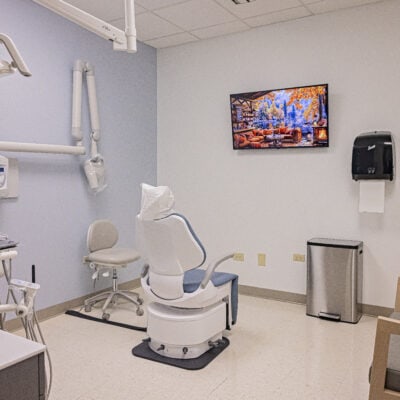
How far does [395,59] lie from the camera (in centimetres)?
359

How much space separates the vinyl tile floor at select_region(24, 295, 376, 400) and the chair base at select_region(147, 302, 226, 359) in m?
0.15

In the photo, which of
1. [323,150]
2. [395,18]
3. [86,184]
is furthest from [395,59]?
[86,184]

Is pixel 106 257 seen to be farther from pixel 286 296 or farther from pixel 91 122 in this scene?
pixel 286 296

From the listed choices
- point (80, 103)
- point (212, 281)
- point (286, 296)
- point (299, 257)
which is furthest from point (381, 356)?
point (80, 103)

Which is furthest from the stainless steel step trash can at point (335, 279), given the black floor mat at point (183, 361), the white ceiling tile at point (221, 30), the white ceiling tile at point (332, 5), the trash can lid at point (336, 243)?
the white ceiling tile at point (221, 30)

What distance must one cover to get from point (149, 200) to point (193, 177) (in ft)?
6.97

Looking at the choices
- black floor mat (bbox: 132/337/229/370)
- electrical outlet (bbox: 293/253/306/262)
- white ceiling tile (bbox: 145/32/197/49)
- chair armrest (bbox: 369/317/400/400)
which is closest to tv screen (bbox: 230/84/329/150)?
white ceiling tile (bbox: 145/32/197/49)

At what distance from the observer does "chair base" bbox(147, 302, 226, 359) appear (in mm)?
2809

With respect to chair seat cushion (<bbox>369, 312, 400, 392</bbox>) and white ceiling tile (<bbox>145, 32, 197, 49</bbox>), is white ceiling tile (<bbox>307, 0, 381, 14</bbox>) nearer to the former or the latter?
white ceiling tile (<bbox>145, 32, 197, 49</bbox>)

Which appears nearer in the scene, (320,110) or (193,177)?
(320,110)

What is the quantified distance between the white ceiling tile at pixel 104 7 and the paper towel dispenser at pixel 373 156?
2504mm

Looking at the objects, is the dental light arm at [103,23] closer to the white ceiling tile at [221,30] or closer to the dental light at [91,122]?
the dental light at [91,122]

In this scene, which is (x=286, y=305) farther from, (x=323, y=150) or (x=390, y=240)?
(x=323, y=150)

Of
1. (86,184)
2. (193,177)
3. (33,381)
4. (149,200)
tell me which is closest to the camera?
(33,381)
